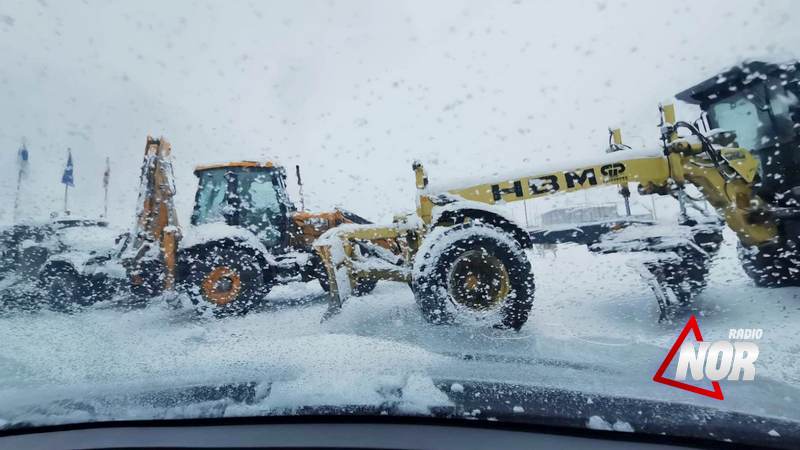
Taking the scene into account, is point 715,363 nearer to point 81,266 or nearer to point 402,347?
point 402,347

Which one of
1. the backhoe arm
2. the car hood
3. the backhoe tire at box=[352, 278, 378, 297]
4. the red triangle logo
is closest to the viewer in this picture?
the car hood

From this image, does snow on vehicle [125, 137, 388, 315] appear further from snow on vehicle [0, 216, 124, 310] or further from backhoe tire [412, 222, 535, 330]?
backhoe tire [412, 222, 535, 330]

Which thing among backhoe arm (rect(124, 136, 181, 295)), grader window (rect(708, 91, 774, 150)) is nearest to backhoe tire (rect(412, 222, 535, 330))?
grader window (rect(708, 91, 774, 150))

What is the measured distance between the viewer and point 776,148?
1.83 metres

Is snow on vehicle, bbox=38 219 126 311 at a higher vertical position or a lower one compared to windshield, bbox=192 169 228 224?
lower

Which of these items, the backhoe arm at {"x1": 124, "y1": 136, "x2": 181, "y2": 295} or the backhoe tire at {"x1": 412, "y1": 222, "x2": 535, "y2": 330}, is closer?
the backhoe tire at {"x1": 412, "y1": 222, "x2": 535, "y2": 330}

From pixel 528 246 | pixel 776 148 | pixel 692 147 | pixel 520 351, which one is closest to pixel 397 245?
pixel 528 246

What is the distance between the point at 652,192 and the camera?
2021mm

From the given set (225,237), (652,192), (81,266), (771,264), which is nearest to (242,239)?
(225,237)

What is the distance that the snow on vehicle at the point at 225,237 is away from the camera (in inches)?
82.8

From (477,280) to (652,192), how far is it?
42.0 inches

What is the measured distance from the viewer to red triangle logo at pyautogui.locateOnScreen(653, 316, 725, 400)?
1.21 metres

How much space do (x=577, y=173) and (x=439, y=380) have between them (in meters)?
1.24

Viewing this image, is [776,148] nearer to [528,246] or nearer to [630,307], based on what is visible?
[630,307]
